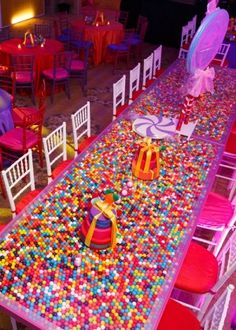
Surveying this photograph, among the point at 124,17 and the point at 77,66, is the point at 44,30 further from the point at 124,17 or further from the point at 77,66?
the point at 124,17

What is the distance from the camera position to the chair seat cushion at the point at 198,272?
2568 mm

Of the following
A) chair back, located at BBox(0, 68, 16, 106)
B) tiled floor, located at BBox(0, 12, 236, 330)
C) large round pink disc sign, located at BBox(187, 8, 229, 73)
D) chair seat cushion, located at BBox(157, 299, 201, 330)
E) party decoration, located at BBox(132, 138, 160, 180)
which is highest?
large round pink disc sign, located at BBox(187, 8, 229, 73)

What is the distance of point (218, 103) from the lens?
14.4 ft

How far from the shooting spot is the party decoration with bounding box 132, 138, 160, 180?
291 centimetres

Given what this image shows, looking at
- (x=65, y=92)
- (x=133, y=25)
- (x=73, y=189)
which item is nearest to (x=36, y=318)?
(x=73, y=189)

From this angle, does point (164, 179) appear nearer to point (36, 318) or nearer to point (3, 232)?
point (3, 232)

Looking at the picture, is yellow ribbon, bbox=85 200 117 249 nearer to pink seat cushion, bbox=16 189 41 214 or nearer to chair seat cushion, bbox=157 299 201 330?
chair seat cushion, bbox=157 299 201 330

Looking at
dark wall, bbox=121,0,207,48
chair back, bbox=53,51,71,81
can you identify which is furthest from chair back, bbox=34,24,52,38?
dark wall, bbox=121,0,207,48

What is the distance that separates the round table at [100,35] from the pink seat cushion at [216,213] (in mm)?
5376

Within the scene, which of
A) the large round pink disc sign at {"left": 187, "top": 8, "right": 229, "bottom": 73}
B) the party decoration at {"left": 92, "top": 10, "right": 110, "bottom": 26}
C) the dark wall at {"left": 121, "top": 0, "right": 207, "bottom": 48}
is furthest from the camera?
the dark wall at {"left": 121, "top": 0, "right": 207, "bottom": 48}

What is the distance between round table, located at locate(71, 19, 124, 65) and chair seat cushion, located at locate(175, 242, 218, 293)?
5930 millimetres

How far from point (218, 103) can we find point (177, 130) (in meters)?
0.99

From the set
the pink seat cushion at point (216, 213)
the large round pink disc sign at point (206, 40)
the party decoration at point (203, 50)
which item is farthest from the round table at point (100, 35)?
the pink seat cushion at point (216, 213)

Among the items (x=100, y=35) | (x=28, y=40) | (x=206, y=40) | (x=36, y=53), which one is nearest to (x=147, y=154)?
(x=206, y=40)
